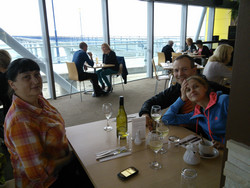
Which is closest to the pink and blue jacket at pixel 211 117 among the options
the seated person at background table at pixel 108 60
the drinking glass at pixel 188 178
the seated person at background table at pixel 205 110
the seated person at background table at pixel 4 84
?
the seated person at background table at pixel 205 110

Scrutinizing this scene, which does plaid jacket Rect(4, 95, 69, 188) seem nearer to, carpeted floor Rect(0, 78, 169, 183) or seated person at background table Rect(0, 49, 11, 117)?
seated person at background table Rect(0, 49, 11, 117)

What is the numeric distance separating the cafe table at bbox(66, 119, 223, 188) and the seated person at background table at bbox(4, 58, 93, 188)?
0.15 m

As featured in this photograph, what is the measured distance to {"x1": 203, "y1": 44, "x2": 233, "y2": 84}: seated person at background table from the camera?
336 centimetres

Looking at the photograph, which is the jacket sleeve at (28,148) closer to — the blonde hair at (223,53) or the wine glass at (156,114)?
the wine glass at (156,114)

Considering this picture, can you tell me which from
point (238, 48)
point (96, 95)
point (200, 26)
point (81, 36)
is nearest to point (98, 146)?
point (238, 48)

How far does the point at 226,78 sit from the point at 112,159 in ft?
10.1

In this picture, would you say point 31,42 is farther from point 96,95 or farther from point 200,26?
point 200,26

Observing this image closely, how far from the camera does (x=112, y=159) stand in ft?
3.89

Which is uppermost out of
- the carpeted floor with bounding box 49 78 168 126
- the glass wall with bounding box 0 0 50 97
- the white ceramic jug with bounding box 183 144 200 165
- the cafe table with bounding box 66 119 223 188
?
the glass wall with bounding box 0 0 50 97

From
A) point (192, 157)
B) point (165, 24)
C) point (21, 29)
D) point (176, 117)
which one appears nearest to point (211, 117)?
point (176, 117)

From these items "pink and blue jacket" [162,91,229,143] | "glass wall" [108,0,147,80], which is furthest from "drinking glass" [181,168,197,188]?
"glass wall" [108,0,147,80]

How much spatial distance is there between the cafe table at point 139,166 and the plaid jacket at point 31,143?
0.58ft

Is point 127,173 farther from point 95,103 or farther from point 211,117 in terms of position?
point 95,103

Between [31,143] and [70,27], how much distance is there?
16.6 feet
